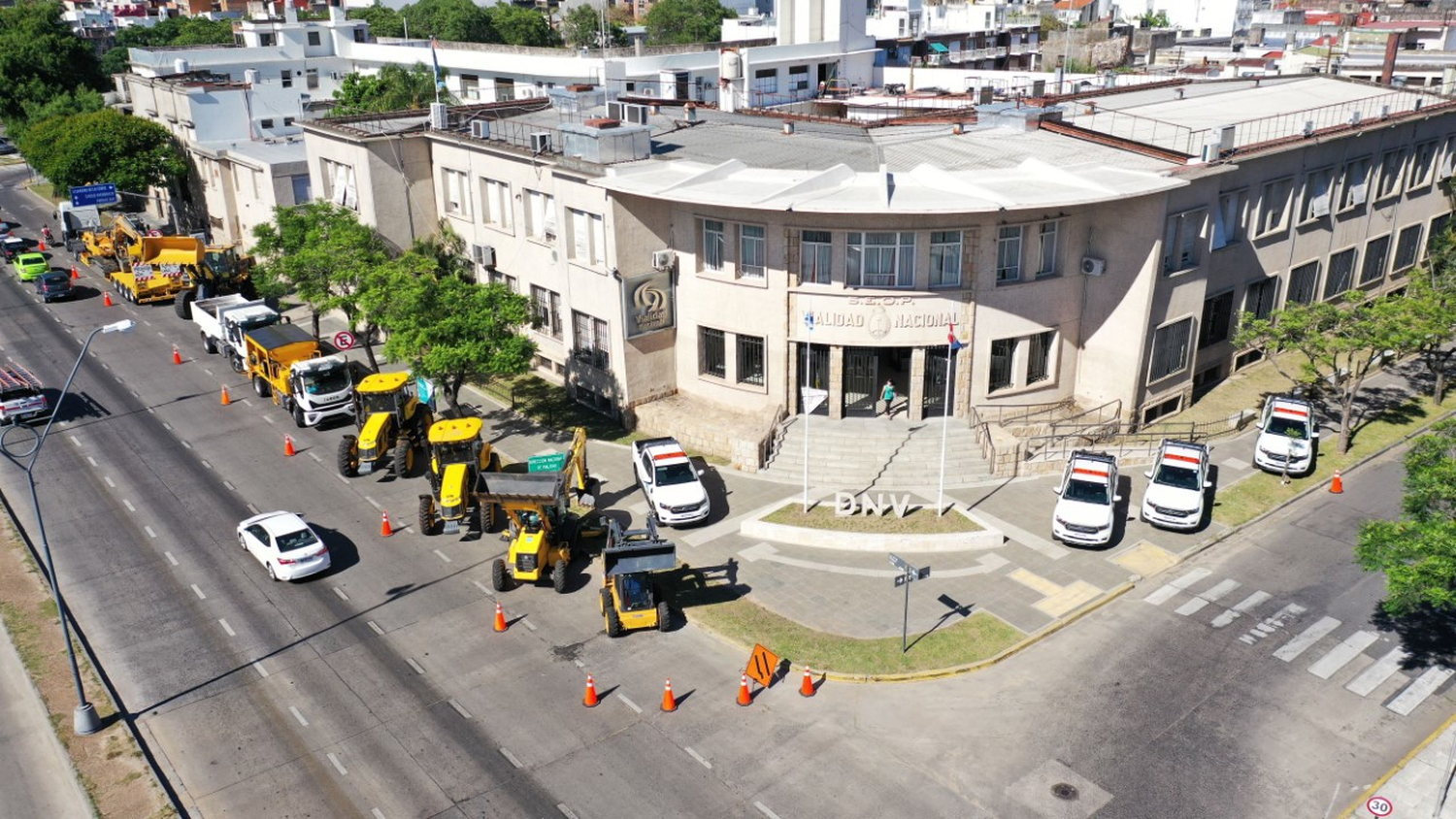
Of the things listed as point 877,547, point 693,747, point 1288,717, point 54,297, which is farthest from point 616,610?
point 54,297

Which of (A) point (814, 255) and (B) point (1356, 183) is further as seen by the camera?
(B) point (1356, 183)

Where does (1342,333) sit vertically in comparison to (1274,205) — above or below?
below

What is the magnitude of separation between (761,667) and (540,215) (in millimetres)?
25236

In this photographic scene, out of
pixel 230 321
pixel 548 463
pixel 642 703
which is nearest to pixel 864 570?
pixel 642 703

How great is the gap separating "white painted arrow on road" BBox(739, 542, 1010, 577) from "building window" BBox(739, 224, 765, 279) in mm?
11418

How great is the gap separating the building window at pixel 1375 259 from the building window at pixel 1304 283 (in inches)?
184

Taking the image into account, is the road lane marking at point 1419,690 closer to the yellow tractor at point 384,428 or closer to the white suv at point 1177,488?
the white suv at point 1177,488

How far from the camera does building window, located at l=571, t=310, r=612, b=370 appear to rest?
4312 cm

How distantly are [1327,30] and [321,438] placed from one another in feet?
362

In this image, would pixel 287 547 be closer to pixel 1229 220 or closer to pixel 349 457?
pixel 349 457

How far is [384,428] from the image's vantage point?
127ft

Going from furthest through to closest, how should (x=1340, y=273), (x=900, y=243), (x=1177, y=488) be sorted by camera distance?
(x=1340, y=273) → (x=900, y=243) → (x=1177, y=488)

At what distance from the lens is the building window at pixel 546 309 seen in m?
46.2

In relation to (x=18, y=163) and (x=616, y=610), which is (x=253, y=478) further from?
(x=18, y=163)
